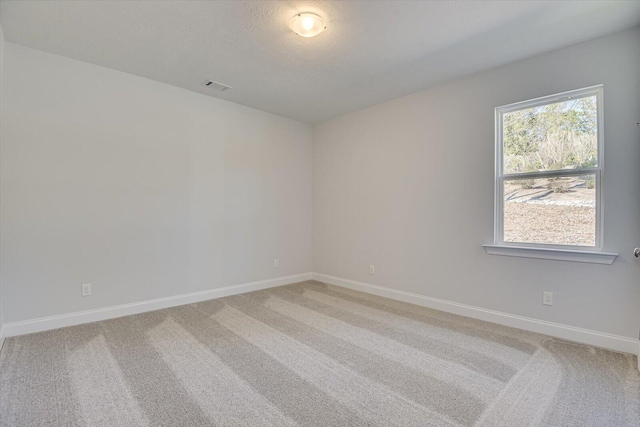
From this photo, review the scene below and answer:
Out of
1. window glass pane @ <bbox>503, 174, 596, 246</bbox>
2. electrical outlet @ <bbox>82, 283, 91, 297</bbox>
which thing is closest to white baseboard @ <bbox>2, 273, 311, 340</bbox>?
electrical outlet @ <bbox>82, 283, 91, 297</bbox>

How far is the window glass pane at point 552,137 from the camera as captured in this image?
271 cm

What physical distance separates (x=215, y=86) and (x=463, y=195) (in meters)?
3.15

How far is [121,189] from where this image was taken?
3293 mm

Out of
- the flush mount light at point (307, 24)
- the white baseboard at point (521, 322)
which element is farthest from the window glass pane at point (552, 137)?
the flush mount light at point (307, 24)

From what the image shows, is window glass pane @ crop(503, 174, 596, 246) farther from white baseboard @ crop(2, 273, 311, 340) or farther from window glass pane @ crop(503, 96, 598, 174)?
white baseboard @ crop(2, 273, 311, 340)

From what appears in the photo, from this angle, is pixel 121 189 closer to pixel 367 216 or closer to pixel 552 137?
pixel 367 216

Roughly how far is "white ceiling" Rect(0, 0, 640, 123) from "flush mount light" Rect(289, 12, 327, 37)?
58mm

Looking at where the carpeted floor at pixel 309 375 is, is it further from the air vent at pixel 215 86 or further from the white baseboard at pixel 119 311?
the air vent at pixel 215 86

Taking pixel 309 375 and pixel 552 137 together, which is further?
pixel 552 137

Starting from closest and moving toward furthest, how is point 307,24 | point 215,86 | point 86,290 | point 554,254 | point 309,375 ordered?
point 309,375
point 307,24
point 554,254
point 86,290
point 215,86

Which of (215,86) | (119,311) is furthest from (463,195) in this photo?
(119,311)

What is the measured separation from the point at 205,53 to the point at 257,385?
2866 millimetres

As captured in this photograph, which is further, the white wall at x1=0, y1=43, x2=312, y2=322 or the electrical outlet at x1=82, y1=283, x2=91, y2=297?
the electrical outlet at x1=82, y1=283, x2=91, y2=297

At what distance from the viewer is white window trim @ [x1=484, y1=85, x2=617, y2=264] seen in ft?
8.56
